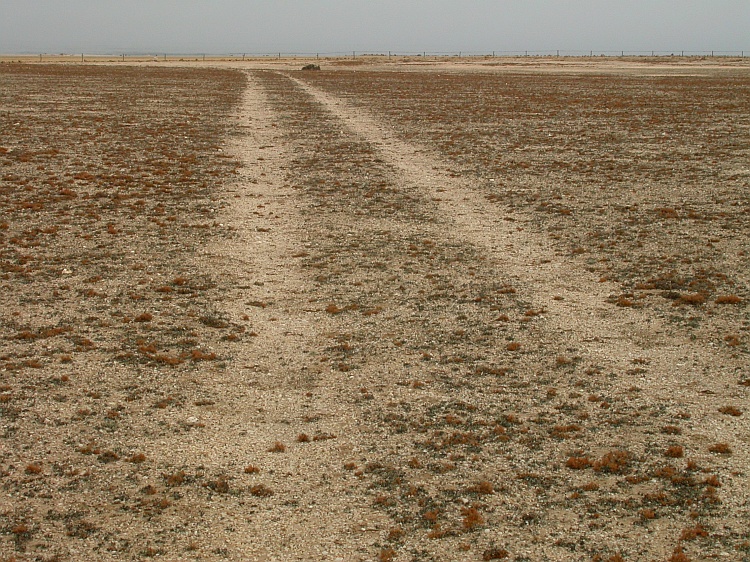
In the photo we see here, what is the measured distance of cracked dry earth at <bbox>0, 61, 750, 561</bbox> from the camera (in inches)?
226

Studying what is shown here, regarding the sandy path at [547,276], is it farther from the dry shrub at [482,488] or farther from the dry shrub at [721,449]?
the dry shrub at [482,488]

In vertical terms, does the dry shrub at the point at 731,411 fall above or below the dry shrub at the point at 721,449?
above

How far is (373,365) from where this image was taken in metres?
8.54

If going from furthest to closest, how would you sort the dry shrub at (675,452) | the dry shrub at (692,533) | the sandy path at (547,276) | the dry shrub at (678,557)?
the sandy path at (547,276)
the dry shrub at (675,452)
the dry shrub at (692,533)
the dry shrub at (678,557)

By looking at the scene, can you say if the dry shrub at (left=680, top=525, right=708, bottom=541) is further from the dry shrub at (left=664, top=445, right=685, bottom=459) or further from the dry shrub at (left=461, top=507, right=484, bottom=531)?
the dry shrub at (left=461, top=507, right=484, bottom=531)

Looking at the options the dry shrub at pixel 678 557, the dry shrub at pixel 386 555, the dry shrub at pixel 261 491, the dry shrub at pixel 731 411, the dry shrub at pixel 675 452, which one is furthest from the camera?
the dry shrub at pixel 731 411

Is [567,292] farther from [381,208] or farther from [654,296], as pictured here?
[381,208]

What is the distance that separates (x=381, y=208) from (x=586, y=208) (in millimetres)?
4132

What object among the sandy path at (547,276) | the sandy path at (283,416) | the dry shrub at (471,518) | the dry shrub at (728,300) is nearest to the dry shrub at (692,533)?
the dry shrub at (471,518)

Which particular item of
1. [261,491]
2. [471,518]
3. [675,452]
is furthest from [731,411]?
[261,491]

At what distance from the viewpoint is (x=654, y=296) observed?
10.6m

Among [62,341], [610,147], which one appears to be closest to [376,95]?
[610,147]

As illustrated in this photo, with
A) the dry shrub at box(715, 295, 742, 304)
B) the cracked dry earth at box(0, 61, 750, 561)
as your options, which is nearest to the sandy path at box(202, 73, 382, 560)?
the cracked dry earth at box(0, 61, 750, 561)

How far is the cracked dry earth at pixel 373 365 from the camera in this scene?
574cm
